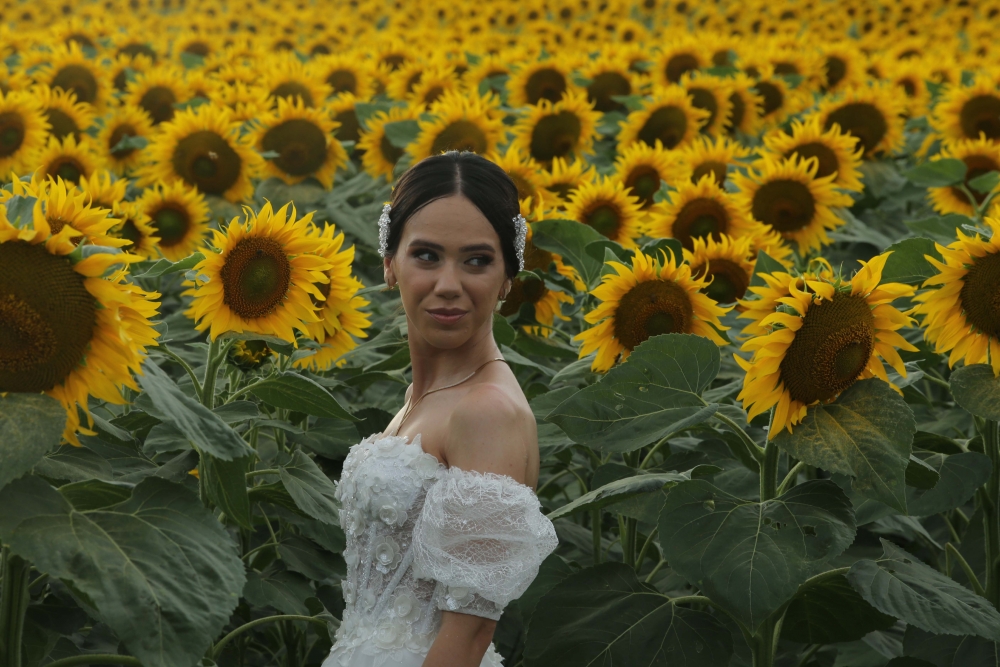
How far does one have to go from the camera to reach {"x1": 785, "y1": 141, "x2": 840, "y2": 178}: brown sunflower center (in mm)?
5051

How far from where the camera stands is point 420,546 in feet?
7.04

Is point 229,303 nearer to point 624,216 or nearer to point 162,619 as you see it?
point 162,619

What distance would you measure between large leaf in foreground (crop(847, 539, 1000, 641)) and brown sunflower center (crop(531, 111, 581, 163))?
3742mm

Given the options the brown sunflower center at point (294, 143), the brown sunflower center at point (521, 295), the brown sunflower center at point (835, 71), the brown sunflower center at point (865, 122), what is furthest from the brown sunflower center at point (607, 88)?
the brown sunflower center at point (521, 295)

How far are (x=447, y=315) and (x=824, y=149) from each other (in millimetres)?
3318

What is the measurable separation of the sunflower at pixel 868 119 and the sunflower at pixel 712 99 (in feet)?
2.08

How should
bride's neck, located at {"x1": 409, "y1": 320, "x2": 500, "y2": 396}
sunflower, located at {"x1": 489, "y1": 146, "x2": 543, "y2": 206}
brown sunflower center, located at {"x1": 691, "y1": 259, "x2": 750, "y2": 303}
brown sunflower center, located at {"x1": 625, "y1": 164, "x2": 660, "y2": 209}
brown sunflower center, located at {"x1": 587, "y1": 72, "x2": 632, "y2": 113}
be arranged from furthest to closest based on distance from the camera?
brown sunflower center, located at {"x1": 587, "y1": 72, "x2": 632, "y2": 113}, brown sunflower center, located at {"x1": 625, "y1": 164, "x2": 660, "y2": 209}, sunflower, located at {"x1": 489, "y1": 146, "x2": 543, "y2": 206}, brown sunflower center, located at {"x1": 691, "y1": 259, "x2": 750, "y2": 303}, bride's neck, located at {"x1": 409, "y1": 320, "x2": 500, "y2": 396}

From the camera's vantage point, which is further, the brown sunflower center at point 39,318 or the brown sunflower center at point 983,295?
the brown sunflower center at point 983,295

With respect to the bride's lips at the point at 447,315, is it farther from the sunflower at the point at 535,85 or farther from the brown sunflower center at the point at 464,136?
the sunflower at the point at 535,85

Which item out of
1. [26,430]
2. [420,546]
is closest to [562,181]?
[420,546]

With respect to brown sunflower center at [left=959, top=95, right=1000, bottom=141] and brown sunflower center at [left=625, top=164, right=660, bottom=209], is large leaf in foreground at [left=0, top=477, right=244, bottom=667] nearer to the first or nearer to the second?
brown sunflower center at [left=625, top=164, right=660, bottom=209]

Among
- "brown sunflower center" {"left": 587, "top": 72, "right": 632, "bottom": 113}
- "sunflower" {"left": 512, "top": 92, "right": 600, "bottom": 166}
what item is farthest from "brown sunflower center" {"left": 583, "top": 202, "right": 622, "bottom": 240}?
"brown sunflower center" {"left": 587, "top": 72, "right": 632, "bottom": 113}

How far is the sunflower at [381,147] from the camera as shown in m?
5.70

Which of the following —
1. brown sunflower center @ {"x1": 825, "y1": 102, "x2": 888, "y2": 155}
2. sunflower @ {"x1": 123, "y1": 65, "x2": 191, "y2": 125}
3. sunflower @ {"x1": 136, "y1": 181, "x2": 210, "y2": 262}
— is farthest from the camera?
sunflower @ {"x1": 123, "y1": 65, "x2": 191, "y2": 125}
